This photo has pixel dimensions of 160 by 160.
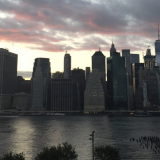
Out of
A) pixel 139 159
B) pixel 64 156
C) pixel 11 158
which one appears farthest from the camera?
pixel 139 159

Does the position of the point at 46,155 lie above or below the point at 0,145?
above

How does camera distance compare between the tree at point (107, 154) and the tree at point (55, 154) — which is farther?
the tree at point (107, 154)

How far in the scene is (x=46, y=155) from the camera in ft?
163

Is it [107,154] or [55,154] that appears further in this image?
[107,154]

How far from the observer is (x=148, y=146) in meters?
108

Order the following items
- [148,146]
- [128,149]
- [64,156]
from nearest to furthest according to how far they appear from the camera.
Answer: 1. [64,156]
2. [128,149]
3. [148,146]

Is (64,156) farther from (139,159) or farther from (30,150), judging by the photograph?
(30,150)

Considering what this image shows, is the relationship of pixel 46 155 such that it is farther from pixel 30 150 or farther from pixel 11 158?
pixel 30 150

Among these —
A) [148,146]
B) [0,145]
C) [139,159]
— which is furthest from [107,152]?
[0,145]

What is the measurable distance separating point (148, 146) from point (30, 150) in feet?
175

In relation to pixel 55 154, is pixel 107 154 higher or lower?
lower

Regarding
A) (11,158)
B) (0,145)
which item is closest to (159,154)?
(11,158)

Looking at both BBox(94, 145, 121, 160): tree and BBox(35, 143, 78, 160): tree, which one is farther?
BBox(94, 145, 121, 160): tree

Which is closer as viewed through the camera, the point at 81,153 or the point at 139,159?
the point at 139,159
